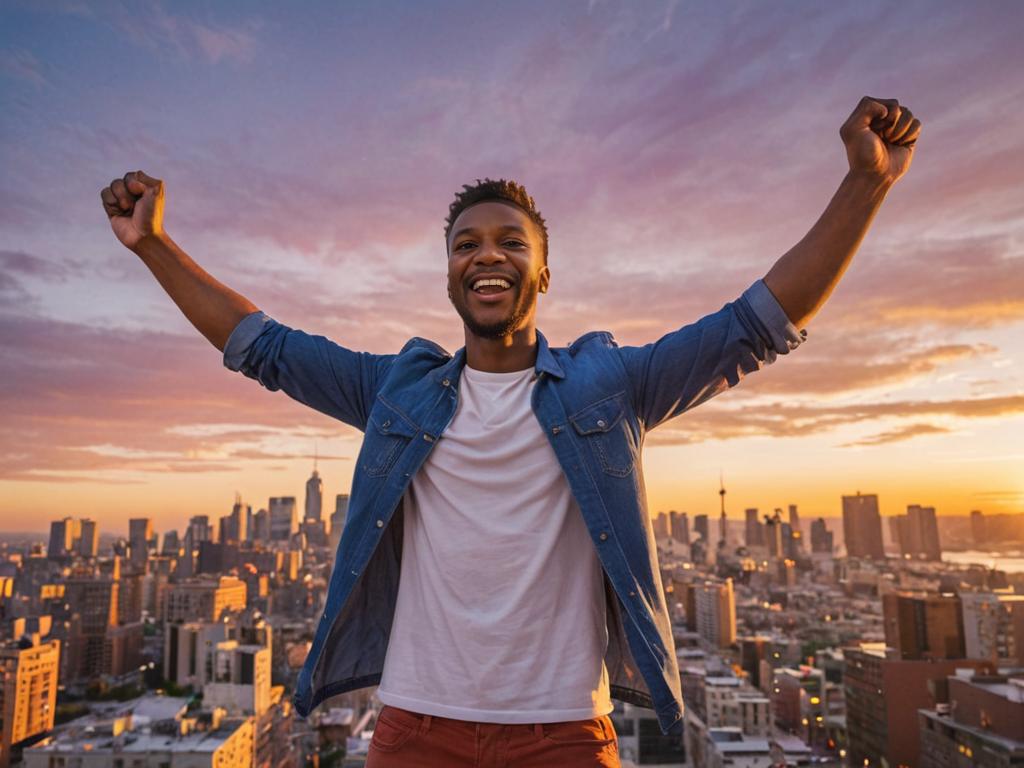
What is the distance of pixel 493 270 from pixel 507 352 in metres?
0.14

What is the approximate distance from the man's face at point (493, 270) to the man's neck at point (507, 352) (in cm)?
2

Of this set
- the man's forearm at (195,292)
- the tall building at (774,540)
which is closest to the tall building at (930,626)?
the man's forearm at (195,292)

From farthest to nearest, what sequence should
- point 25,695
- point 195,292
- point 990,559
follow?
point 990,559 < point 25,695 < point 195,292

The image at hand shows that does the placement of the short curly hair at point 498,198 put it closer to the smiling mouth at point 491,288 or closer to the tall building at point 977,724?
the smiling mouth at point 491,288

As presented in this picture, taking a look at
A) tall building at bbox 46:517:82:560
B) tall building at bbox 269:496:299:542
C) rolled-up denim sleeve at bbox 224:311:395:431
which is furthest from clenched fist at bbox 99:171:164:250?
tall building at bbox 269:496:299:542

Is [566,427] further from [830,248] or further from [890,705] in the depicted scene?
[890,705]

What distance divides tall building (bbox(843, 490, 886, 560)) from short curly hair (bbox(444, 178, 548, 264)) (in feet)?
208

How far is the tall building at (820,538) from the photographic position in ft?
218

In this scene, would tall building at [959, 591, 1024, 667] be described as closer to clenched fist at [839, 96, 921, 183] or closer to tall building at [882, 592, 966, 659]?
tall building at [882, 592, 966, 659]

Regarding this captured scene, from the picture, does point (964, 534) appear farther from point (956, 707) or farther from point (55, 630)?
point (55, 630)

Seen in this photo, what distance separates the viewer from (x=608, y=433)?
1070 mm

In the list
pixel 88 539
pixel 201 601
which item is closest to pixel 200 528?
pixel 88 539

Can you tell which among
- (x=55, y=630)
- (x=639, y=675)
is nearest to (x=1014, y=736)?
(x=639, y=675)

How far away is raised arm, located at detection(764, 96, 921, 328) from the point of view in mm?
993
